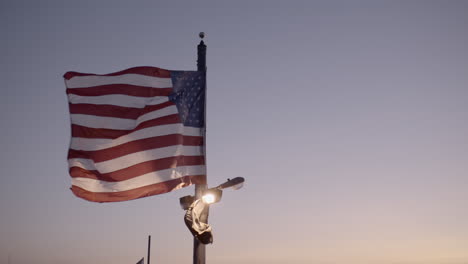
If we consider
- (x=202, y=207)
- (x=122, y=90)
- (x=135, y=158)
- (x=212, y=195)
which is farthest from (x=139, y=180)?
(x=122, y=90)

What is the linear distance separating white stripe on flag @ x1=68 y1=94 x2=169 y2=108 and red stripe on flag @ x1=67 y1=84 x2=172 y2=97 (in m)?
0.06

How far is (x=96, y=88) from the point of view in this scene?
9820 mm

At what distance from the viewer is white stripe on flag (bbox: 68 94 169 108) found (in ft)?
31.8

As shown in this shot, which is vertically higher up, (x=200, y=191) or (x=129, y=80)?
(x=129, y=80)

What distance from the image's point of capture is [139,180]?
9398mm

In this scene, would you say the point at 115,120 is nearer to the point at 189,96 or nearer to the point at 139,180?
the point at 139,180

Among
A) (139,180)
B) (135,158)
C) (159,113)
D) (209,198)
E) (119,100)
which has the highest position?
(119,100)

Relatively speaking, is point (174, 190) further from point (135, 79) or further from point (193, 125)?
point (135, 79)

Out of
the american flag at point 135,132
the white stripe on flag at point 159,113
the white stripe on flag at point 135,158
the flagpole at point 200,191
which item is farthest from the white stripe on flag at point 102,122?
the flagpole at point 200,191

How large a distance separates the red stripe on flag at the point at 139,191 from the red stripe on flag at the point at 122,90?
1828 mm

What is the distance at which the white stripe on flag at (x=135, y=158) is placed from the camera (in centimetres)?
943

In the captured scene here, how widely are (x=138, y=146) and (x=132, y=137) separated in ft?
0.74

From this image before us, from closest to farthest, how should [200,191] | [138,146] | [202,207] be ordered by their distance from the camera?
[202,207]
[200,191]
[138,146]

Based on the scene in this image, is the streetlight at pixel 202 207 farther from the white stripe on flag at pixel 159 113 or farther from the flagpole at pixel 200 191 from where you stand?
the white stripe on flag at pixel 159 113
